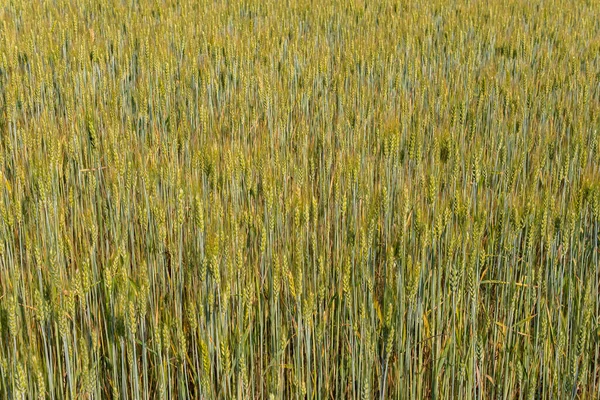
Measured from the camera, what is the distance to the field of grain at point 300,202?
148cm

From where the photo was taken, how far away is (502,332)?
1.69 m

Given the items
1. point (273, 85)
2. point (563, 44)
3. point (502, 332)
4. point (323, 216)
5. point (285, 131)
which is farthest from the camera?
point (563, 44)

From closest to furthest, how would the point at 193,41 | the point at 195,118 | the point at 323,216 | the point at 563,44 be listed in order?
the point at 323,216 < the point at 195,118 < the point at 193,41 < the point at 563,44

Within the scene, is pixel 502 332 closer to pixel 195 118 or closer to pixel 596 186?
pixel 596 186

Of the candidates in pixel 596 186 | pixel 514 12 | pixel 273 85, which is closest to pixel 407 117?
pixel 273 85

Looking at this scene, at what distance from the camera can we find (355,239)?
178 centimetres

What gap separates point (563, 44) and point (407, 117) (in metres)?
1.90

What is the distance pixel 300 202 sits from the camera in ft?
5.51

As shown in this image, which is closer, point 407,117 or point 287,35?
point 407,117

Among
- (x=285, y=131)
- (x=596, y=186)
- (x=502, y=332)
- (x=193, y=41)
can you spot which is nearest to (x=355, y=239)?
(x=502, y=332)

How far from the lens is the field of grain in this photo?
148cm

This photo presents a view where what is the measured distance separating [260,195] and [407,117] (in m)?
0.82

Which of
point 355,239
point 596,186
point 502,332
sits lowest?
point 502,332

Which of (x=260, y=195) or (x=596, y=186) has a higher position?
(x=596, y=186)
